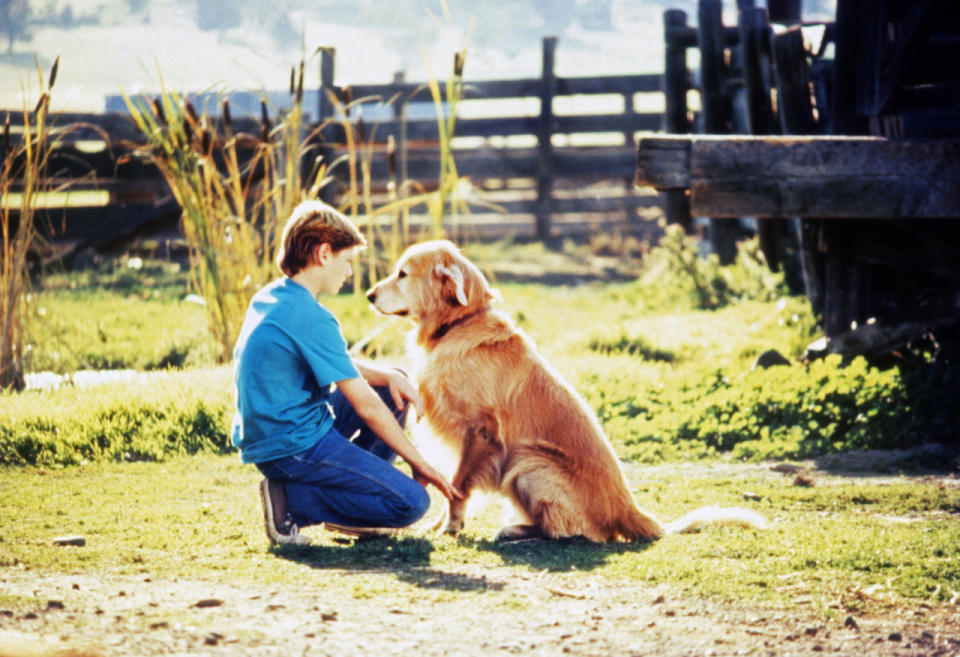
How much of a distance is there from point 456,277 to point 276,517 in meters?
1.21

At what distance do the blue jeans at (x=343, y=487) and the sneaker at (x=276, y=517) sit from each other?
0.11 feet

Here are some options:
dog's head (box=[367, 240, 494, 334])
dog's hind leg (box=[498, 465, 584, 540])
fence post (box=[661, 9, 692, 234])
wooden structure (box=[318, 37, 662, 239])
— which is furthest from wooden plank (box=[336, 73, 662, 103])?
dog's hind leg (box=[498, 465, 584, 540])

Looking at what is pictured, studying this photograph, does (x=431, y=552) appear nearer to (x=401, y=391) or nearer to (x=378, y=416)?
(x=378, y=416)

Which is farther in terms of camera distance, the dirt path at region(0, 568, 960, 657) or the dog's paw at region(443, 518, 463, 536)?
the dog's paw at region(443, 518, 463, 536)

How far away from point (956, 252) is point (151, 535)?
518cm

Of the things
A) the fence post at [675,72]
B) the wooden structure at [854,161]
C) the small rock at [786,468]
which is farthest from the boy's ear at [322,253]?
the fence post at [675,72]

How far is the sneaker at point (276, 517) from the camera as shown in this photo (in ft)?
13.7

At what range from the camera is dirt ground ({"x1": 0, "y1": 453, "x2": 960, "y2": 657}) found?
2922 mm

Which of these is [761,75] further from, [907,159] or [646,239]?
[646,239]

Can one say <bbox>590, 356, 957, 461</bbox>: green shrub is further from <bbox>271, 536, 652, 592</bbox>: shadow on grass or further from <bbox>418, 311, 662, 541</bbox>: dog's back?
<bbox>271, 536, 652, 592</bbox>: shadow on grass

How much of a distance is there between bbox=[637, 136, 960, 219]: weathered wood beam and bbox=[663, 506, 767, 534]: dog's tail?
7.00 feet

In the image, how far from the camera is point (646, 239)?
1717 centimetres

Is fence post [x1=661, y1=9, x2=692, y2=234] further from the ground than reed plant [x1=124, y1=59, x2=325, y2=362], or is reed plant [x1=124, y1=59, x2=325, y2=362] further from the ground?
fence post [x1=661, y1=9, x2=692, y2=234]

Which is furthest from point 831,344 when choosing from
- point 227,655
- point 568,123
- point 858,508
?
point 568,123
